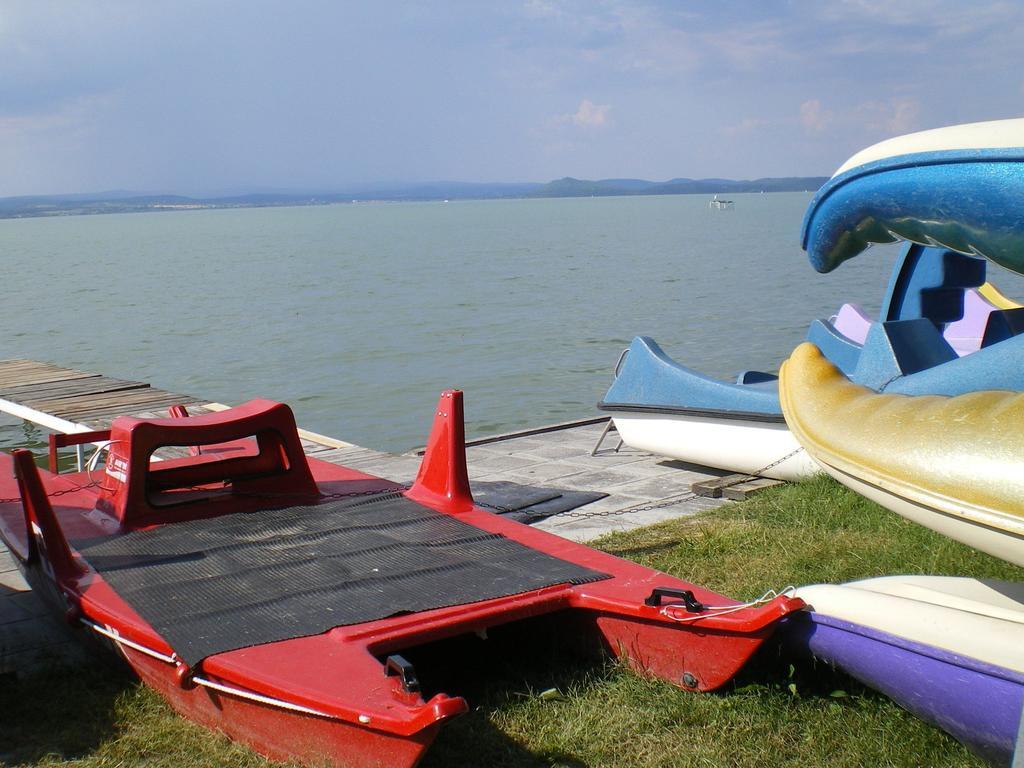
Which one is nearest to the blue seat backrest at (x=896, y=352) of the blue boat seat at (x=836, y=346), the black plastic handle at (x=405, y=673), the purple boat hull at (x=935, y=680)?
the blue boat seat at (x=836, y=346)

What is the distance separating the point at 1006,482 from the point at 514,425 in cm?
1314

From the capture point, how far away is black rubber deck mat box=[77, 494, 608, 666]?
13.6 ft

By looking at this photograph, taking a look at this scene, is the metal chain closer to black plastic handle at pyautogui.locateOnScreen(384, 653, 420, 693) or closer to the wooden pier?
the wooden pier

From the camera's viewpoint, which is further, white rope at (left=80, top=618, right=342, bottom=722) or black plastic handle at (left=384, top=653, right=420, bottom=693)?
white rope at (left=80, top=618, right=342, bottom=722)

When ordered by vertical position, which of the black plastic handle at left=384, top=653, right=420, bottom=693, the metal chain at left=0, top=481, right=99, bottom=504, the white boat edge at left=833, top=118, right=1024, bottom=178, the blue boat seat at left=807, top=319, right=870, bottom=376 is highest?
the white boat edge at left=833, top=118, right=1024, bottom=178

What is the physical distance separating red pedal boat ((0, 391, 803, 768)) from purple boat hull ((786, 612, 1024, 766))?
225 millimetres

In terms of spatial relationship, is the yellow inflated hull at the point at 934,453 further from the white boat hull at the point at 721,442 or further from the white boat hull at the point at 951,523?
the white boat hull at the point at 721,442

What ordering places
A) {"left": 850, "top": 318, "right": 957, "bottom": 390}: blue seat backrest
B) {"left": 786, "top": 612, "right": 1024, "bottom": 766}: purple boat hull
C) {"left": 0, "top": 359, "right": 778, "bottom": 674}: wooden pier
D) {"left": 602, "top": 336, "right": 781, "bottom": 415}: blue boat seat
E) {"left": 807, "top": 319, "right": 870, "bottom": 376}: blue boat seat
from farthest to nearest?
{"left": 807, "top": 319, "right": 870, "bottom": 376}: blue boat seat, {"left": 602, "top": 336, "right": 781, "bottom": 415}: blue boat seat, {"left": 850, "top": 318, "right": 957, "bottom": 390}: blue seat backrest, {"left": 0, "top": 359, "right": 778, "bottom": 674}: wooden pier, {"left": 786, "top": 612, "right": 1024, "bottom": 766}: purple boat hull

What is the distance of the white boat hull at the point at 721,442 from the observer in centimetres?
774

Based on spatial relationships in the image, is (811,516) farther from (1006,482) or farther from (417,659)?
(1006,482)

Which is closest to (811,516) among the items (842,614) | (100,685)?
(842,614)

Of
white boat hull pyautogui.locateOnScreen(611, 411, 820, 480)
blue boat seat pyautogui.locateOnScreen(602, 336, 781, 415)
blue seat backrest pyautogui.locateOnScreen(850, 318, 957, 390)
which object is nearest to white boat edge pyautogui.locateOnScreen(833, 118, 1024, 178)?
blue seat backrest pyautogui.locateOnScreen(850, 318, 957, 390)

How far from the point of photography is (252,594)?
4.41m

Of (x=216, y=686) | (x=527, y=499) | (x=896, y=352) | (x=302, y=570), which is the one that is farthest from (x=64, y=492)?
(x=896, y=352)
